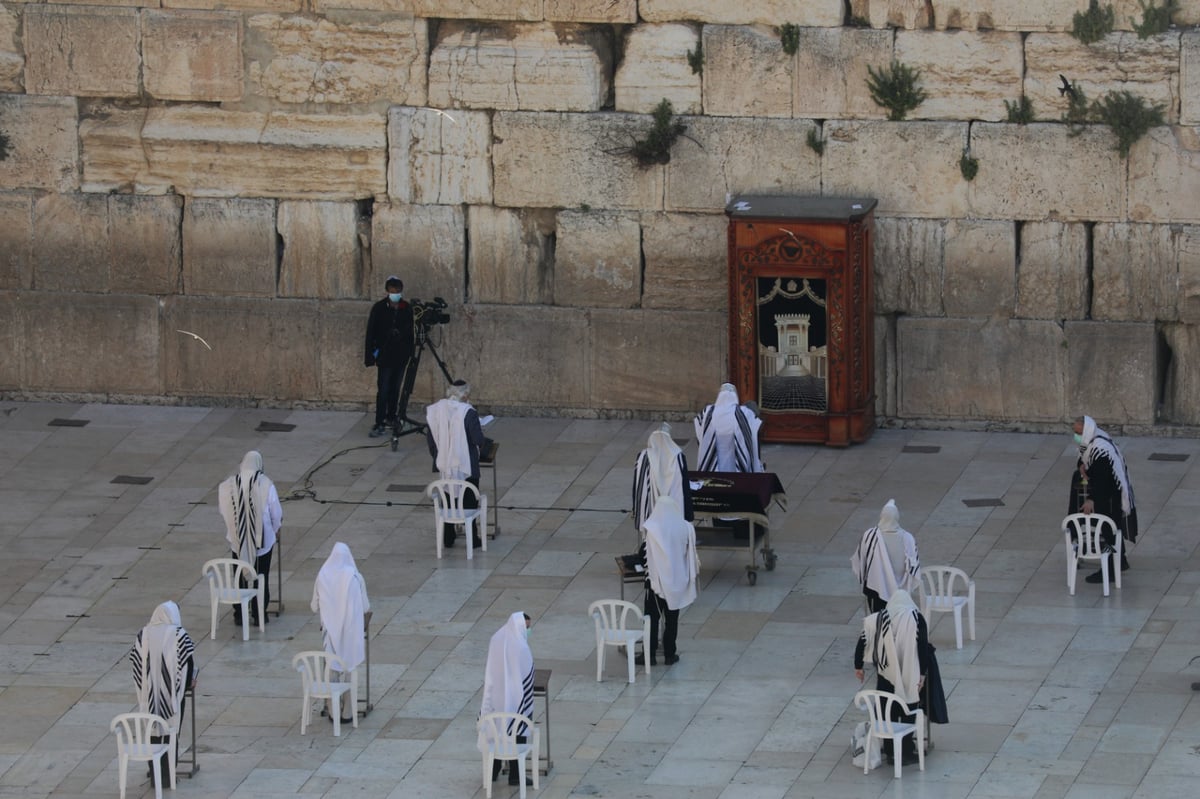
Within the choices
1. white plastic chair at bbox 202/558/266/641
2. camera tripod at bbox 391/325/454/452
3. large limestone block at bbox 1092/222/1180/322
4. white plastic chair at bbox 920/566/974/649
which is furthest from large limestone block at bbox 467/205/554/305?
white plastic chair at bbox 920/566/974/649

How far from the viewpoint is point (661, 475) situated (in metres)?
18.9

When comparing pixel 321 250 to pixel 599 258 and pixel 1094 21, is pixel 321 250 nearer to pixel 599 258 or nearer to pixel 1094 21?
pixel 599 258

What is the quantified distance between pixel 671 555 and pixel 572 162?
6.30 m

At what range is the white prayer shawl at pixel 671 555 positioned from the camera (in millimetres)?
17578

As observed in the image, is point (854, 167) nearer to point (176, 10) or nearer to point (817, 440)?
point (817, 440)

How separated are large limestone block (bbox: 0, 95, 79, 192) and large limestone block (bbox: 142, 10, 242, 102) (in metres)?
0.84

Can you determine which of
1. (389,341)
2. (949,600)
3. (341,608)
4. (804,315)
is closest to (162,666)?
(341,608)

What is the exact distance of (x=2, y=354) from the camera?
24078 mm

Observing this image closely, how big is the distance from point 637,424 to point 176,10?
515 centimetres

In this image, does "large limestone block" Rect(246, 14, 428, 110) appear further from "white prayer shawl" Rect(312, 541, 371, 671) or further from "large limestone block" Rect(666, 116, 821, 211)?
"white prayer shawl" Rect(312, 541, 371, 671)

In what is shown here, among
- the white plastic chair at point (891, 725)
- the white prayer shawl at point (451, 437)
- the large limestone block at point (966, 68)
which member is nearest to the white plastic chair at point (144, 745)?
the white plastic chair at point (891, 725)

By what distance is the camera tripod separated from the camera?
891 inches

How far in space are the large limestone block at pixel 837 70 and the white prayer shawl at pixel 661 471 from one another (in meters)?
4.64

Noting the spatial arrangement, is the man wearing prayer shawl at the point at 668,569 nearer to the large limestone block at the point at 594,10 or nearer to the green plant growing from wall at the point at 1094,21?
the large limestone block at the point at 594,10
